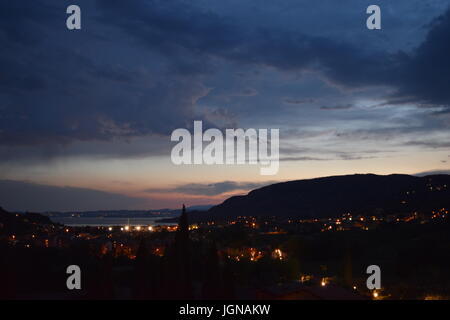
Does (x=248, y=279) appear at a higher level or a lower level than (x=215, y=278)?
lower

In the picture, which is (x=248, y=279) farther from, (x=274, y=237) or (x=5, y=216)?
(x=5, y=216)

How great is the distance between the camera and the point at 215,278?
16359mm
